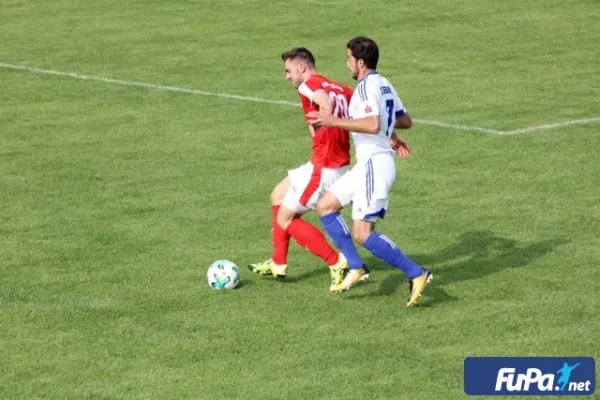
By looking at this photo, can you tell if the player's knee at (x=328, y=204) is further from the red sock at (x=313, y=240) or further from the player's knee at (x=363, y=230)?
the player's knee at (x=363, y=230)

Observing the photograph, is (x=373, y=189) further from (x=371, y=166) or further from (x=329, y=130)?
(x=329, y=130)

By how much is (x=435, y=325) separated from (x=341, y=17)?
57.1 ft

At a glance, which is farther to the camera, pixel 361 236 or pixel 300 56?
pixel 300 56

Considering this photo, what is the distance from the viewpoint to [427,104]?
69.3 ft

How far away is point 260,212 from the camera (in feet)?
51.0

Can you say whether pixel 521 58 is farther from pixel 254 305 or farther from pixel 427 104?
pixel 254 305

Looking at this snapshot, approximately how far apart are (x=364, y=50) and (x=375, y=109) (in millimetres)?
551

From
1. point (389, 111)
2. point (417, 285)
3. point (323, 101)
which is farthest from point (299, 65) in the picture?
Result: point (417, 285)

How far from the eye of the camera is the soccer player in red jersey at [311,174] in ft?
41.2

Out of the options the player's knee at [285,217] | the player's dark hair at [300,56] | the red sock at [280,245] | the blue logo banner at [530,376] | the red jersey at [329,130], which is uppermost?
the player's dark hair at [300,56]

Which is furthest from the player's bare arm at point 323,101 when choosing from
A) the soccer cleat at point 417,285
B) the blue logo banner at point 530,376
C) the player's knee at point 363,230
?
the blue logo banner at point 530,376

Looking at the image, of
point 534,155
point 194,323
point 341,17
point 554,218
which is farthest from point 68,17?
point 194,323

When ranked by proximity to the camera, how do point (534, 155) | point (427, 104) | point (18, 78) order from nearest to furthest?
point (534, 155) < point (427, 104) < point (18, 78)

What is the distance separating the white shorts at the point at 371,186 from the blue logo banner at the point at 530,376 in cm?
198
